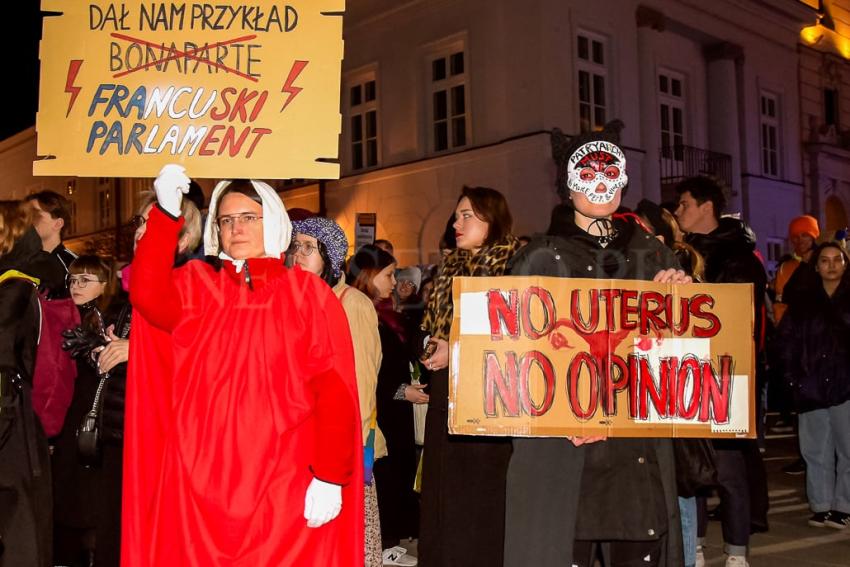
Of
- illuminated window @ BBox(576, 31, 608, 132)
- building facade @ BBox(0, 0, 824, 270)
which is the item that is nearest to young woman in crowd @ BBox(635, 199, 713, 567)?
building facade @ BBox(0, 0, 824, 270)

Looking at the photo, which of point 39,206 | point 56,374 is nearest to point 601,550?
point 56,374

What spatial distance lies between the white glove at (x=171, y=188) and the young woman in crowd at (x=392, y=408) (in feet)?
9.97

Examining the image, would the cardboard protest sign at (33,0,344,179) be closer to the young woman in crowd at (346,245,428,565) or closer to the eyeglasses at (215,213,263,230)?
the eyeglasses at (215,213,263,230)

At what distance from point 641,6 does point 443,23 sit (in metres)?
4.49

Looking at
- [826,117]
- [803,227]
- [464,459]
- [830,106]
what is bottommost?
[464,459]

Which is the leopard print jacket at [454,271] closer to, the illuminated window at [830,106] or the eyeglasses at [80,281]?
the eyeglasses at [80,281]

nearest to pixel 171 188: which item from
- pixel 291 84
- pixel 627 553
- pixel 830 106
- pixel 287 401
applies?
pixel 291 84

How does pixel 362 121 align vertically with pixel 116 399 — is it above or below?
above

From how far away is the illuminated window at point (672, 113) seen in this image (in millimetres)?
22516

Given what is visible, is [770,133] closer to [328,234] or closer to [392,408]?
[392,408]

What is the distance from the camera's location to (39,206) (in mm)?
5879

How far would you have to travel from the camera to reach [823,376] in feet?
24.2

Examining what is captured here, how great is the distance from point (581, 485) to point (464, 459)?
1234 mm

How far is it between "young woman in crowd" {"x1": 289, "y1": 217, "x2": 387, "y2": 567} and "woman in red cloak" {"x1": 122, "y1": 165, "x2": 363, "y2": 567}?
1.42 m
